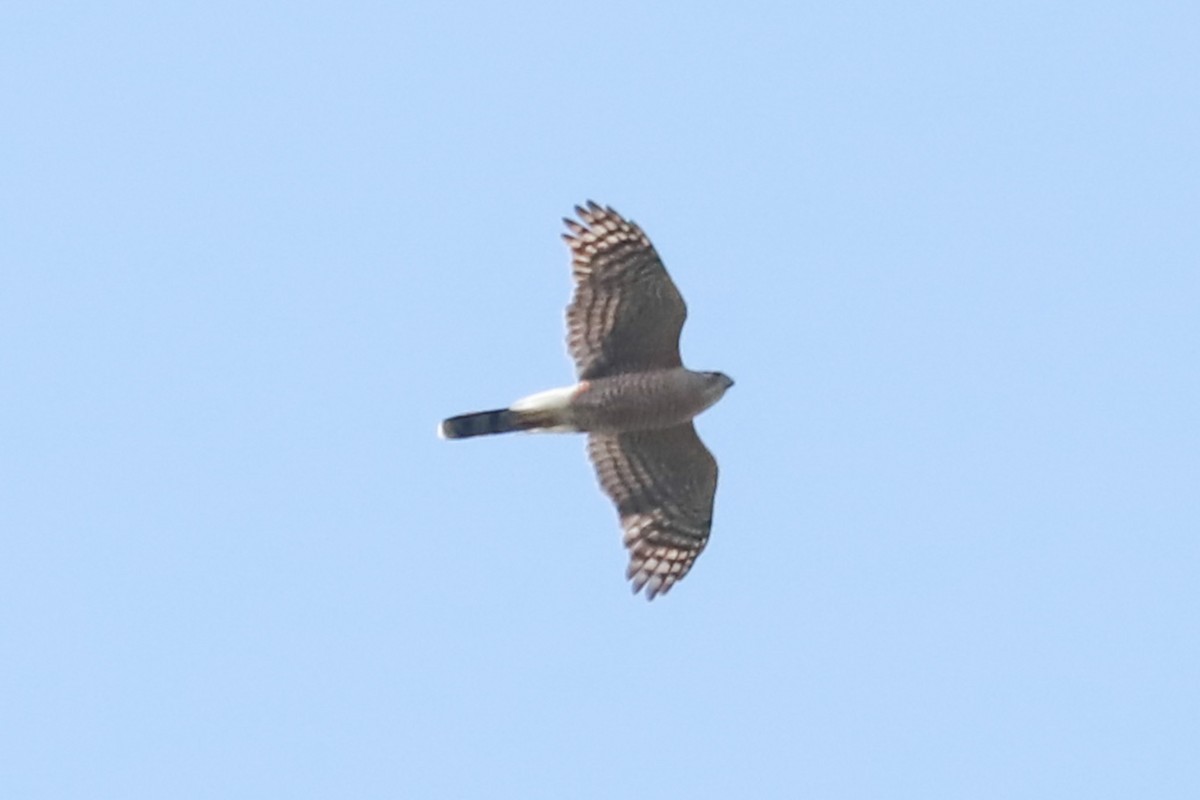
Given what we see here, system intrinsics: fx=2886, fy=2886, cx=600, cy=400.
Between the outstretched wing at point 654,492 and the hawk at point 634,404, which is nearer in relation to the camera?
the hawk at point 634,404

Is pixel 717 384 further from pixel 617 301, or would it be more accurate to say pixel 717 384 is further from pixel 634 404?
pixel 617 301

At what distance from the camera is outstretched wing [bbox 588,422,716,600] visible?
25953 millimetres

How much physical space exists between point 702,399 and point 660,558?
156 centimetres

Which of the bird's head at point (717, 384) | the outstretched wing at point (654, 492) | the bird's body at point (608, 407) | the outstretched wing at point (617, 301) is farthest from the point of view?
the outstretched wing at point (654, 492)

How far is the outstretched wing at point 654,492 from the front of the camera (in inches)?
1022

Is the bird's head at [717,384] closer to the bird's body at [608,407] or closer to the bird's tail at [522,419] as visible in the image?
the bird's body at [608,407]

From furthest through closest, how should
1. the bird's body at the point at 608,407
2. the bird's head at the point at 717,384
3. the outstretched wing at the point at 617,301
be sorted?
the bird's head at the point at 717,384, the bird's body at the point at 608,407, the outstretched wing at the point at 617,301

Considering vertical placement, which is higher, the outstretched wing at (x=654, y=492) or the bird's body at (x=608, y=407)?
the bird's body at (x=608, y=407)

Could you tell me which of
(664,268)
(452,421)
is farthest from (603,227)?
(452,421)

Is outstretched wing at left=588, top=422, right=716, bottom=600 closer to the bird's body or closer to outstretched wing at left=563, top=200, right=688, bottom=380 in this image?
the bird's body

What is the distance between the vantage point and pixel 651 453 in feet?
85.3

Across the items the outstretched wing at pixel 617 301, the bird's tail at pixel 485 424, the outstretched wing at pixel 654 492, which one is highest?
the outstretched wing at pixel 617 301

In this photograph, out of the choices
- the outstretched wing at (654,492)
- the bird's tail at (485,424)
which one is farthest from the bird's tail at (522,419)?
the outstretched wing at (654,492)

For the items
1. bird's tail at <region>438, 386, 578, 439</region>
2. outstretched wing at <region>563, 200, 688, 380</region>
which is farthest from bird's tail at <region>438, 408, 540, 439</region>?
outstretched wing at <region>563, 200, 688, 380</region>
